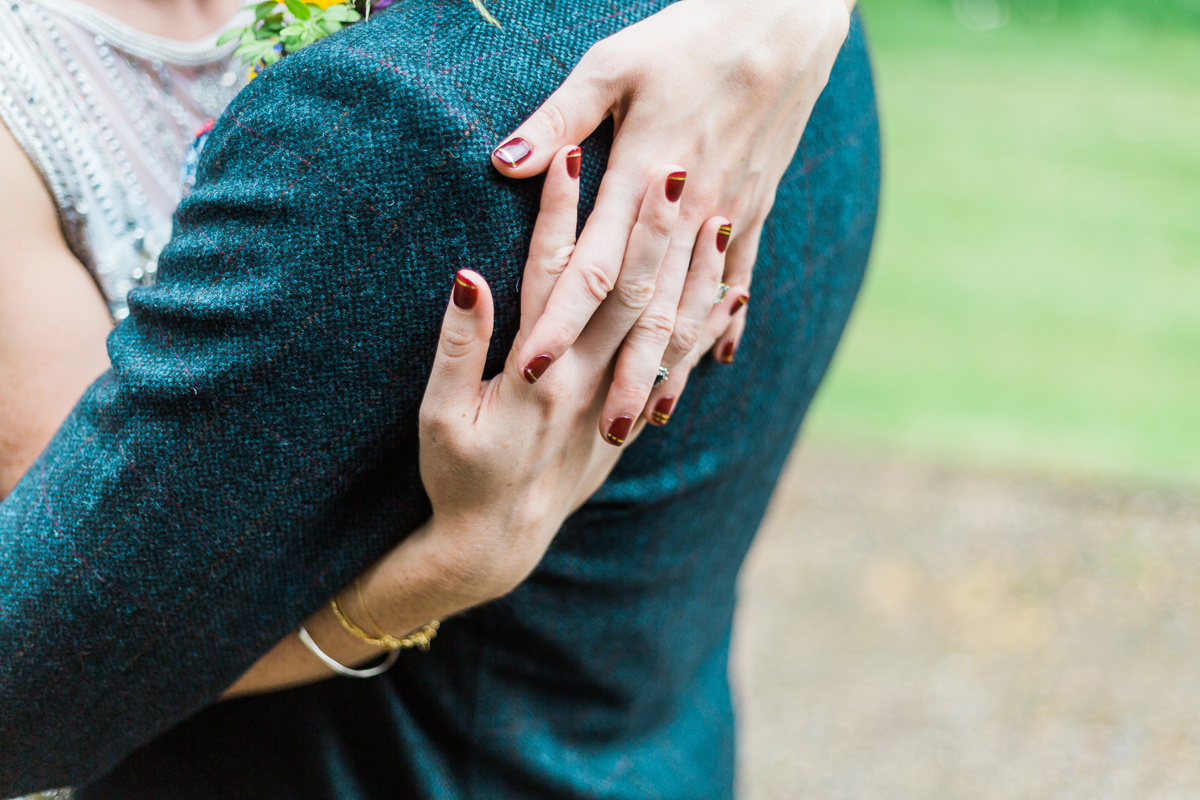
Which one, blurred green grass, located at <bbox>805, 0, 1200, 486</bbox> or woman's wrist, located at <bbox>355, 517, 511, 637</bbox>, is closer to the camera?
woman's wrist, located at <bbox>355, 517, 511, 637</bbox>

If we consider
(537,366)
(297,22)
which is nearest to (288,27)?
(297,22)

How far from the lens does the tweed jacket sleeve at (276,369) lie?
29.0 inches

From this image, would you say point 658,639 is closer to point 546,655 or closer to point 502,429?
point 546,655

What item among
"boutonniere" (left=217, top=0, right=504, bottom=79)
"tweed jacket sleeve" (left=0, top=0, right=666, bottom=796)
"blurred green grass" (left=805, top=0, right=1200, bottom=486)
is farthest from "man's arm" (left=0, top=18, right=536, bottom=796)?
"blurred green grass" (left=805, top=0, right=1200, bottom=486)

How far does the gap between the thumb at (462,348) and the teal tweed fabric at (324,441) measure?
3 centimetres

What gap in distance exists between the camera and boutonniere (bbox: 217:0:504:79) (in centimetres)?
86

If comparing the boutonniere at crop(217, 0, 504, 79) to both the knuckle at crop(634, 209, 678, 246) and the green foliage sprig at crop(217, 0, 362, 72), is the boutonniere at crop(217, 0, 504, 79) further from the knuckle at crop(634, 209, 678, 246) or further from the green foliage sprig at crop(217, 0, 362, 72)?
the knuckle at crop(634, 209, 678, 246)

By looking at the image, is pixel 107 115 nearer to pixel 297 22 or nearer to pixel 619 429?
pixel 297 22

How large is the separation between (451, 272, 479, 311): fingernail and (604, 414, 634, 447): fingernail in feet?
0.64

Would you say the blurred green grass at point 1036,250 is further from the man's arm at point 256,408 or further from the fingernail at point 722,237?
the man's arm at point 256,408

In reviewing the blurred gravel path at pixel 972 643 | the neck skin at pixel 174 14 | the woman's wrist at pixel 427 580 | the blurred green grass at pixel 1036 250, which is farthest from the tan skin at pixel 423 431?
the blurred green grass at pixel 1036 250

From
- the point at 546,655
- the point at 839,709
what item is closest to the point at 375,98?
the point at 546,655

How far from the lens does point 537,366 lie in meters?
0.77

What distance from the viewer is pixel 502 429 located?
805 millimetres
